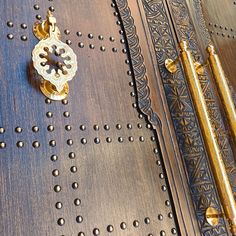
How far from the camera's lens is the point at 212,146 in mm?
906

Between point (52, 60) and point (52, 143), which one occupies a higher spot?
point (52, 60)

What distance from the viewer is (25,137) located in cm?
75

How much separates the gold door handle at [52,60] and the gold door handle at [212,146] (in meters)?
0.31

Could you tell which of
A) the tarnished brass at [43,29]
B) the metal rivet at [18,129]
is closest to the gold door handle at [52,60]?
the tarnished brass at [43,29]

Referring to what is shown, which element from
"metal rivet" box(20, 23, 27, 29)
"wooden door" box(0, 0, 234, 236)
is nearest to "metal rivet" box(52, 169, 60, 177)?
"wooden door" box(0, 0, 234, 236)

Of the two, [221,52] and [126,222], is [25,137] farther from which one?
[221,52]

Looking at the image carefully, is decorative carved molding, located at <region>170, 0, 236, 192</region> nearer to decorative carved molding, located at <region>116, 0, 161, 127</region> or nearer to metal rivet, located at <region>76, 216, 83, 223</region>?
decorative carved molding, located at <region>116, 0, 161, 127</region>

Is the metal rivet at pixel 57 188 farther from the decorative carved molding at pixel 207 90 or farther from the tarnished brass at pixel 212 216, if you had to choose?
the decorative carved molding at pixel 207 90

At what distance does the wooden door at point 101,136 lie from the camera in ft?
2.39

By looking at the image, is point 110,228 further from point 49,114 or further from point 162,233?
point 49,114

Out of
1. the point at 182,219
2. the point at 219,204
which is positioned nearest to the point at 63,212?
the point at 182,219

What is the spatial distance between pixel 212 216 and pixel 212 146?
17cm

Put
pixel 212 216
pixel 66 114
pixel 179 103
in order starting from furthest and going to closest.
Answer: pixel 179 103
pixel 212 216
pixel 66 114

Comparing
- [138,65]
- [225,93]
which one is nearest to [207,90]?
[225,93]
